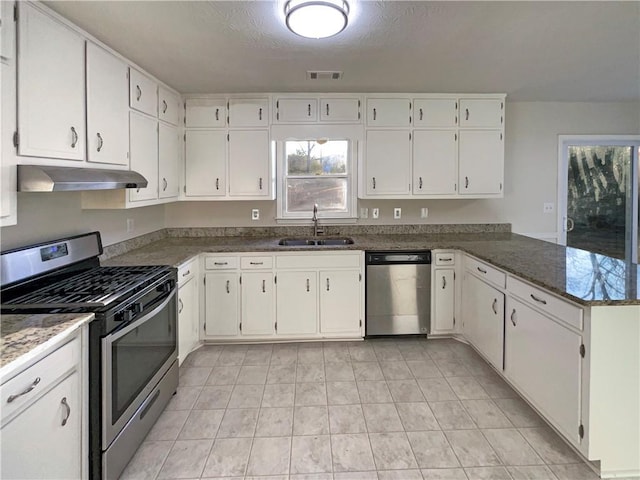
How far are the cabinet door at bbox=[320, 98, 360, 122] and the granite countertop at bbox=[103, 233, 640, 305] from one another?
119 centimetres

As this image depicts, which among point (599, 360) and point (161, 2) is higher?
point (161, 2)

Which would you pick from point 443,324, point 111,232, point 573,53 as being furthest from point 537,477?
point 111,232

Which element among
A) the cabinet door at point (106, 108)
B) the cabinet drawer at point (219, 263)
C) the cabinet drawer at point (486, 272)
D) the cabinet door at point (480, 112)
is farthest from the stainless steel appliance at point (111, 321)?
the cabinet door at point (480, 112)

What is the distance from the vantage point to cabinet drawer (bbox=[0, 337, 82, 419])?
128 cm

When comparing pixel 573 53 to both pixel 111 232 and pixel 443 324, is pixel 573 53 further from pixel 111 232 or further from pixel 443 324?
pixel 111 232

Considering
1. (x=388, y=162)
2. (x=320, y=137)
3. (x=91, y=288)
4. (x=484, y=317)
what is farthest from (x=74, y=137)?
(x=484, y=317)

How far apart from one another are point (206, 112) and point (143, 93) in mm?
826

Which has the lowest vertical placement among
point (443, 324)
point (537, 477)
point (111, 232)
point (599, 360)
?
point (537, 477)

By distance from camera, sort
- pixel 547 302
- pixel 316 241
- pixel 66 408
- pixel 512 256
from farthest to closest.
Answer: pixel 316 241 < pixel 512 256 < pixel 547 302 < pixel 66 408

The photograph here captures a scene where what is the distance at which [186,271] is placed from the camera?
124 inches

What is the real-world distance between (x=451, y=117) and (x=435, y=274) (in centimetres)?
155

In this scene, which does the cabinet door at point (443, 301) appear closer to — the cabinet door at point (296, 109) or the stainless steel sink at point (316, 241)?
the stainless steel sink at point (316, 241)

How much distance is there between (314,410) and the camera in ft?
8.33

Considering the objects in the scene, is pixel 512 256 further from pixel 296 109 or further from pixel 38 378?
pixel 38 378
